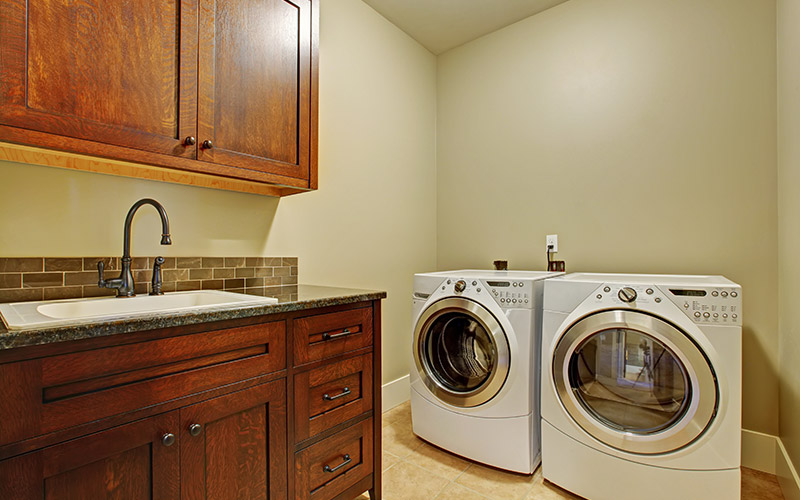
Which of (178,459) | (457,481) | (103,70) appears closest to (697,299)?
(457,481)

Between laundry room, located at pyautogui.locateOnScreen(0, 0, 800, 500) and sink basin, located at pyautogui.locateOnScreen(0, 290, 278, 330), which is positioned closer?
sink basin, located at pyautogui.locateOnScreen(0, 290, 278, 330)

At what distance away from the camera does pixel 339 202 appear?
2.33m

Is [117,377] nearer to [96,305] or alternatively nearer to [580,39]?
[96,305]

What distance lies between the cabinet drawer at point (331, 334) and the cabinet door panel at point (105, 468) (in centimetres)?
43

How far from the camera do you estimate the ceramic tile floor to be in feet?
5.65

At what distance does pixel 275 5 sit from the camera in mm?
1561

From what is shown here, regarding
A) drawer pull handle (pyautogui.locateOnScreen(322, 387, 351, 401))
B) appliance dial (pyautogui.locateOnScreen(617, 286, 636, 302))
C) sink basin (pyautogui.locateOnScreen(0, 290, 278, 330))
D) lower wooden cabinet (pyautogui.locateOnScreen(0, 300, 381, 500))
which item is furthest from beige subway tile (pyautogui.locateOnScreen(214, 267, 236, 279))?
appliance dial (pyautogui.locateOnScreen(617, 286, 636, 302))

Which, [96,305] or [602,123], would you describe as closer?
[96,305]

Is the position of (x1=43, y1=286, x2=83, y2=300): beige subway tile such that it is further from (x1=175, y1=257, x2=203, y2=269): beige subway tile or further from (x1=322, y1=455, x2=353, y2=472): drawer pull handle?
(x1=322, y1=455, x2=353, y2=472): drawer pull handle

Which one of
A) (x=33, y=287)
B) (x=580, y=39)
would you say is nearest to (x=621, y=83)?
(x=580, y=39)

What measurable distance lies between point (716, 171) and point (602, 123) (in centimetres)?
65

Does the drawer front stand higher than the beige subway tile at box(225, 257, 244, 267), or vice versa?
the beige subway tile at box(225, 257, 244, 267)

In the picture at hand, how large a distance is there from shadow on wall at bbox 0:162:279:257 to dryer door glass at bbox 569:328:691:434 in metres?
1.62

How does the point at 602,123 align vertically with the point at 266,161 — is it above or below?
above
